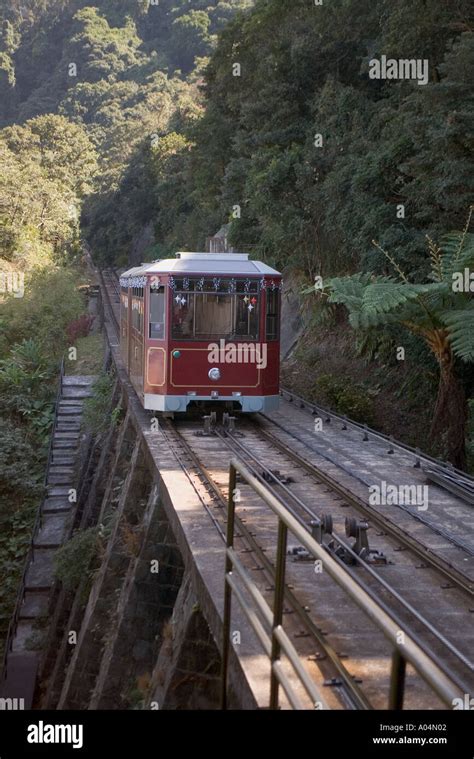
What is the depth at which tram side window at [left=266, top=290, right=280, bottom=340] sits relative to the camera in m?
15.3

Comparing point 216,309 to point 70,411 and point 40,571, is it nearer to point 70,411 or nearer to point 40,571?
point 40,571

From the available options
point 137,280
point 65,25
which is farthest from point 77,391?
point 65,25

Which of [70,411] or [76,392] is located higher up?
[76,392]

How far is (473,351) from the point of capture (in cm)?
1203

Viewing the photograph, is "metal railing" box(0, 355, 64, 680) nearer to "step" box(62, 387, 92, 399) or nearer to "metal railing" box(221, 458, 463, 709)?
"step" box(62, 387, 92, 399)

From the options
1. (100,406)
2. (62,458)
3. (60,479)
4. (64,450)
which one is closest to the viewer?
(60,479)

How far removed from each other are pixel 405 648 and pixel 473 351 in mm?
9756

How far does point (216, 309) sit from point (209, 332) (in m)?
0.42

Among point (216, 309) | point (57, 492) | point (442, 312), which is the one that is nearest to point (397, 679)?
point (442, 312)

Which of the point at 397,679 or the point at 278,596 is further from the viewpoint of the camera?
the point at 278,596

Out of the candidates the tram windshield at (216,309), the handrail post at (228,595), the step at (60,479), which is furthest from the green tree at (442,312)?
the step at (60,479)

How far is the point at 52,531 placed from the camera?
19.7 meters

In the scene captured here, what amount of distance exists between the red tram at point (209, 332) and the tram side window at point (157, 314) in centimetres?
2

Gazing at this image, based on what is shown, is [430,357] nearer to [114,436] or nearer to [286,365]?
[114,436]
